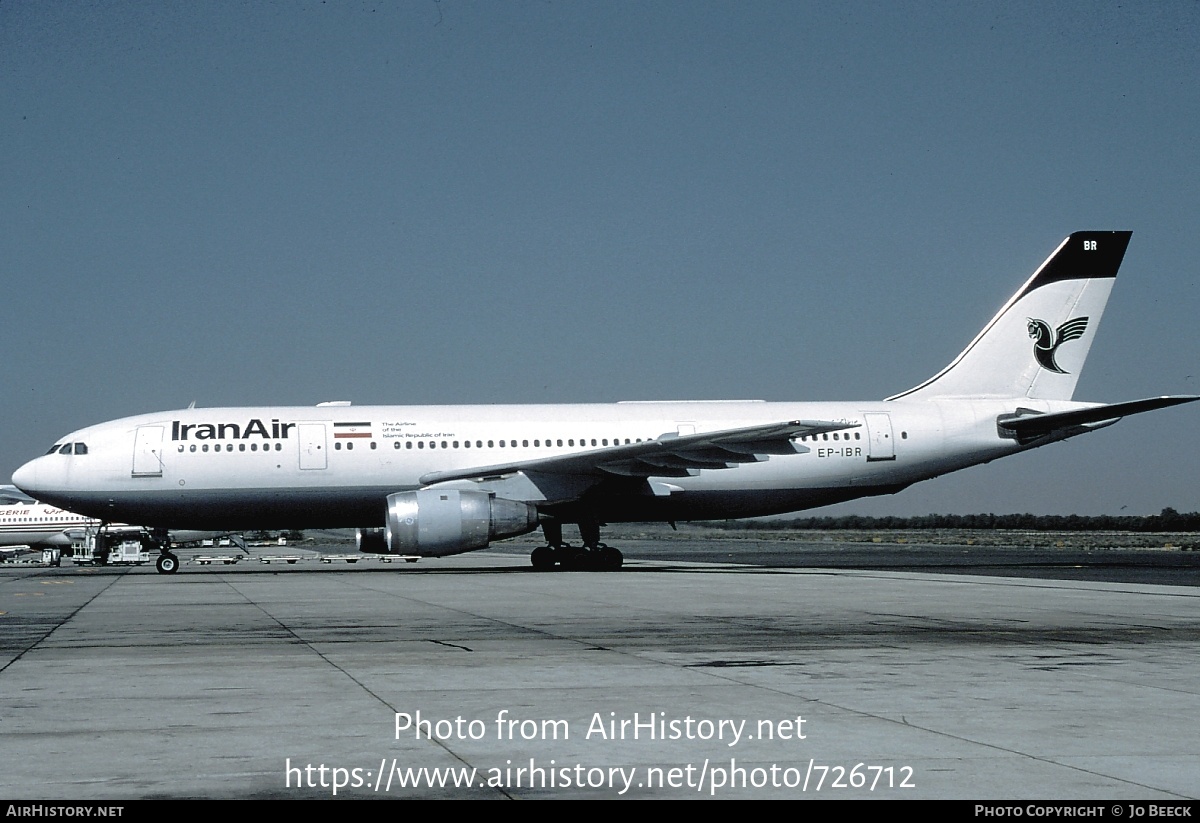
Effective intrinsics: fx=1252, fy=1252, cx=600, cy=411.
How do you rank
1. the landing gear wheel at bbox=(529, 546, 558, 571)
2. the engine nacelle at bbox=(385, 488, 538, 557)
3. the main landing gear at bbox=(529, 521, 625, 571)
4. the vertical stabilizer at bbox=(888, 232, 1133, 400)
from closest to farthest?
the engine nacelle at bbox=(385, 488, 538, 557)
the main landing gear at bbox=(529, 521, 625, 571)
the landing gear wheel at bbox=(529, 546, 558, 571)
the vertical stabilizer at bbox=(888, 232, 1133, 400)

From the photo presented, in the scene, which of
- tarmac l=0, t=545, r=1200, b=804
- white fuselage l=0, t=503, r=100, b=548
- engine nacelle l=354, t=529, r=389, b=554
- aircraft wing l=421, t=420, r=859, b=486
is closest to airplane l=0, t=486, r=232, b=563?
white fuselage l=0, t=503, r=100, b=548

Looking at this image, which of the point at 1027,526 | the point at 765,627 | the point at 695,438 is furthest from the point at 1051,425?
the point at 1027,526

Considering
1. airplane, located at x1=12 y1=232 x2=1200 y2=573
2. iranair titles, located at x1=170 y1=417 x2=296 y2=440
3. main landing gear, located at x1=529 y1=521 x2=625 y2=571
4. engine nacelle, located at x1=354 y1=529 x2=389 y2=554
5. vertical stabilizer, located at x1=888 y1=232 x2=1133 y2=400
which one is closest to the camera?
airplane, located at x1=12 y1=232 x2=1200 y2=573

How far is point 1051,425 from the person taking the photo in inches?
1101

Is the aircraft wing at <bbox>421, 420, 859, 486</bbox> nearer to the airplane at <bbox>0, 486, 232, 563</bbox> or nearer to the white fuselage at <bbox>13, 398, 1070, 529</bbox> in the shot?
the white fuselage at <bbox>13, 398, 1070, 529</bbox>

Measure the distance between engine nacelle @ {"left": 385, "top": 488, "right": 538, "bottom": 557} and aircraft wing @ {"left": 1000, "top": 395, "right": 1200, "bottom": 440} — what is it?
39.6 ft

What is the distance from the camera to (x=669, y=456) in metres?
25.2

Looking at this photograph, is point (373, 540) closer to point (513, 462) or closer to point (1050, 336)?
point (513, 462)

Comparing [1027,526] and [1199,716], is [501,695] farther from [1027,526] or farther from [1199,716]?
[1027,526]

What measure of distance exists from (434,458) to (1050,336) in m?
14.7

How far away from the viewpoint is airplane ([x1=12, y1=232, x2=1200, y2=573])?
24938 millimetres

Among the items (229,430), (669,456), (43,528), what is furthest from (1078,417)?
(43,528)

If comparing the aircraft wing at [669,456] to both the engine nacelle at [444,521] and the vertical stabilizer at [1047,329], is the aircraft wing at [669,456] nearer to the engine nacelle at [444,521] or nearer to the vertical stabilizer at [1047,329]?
the engine nacelle at [444,521]

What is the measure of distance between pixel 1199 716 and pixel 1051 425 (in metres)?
22.5
